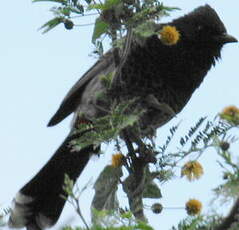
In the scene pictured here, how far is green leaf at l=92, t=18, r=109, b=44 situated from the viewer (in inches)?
132

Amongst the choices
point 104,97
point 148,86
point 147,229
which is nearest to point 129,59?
point 148,86

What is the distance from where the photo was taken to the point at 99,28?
3.39m

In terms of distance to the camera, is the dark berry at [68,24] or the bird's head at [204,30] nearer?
Answer: the dark berry at [68,24]

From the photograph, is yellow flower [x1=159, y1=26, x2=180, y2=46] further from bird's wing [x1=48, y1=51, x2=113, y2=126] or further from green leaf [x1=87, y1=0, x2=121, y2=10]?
bird's wing [x1=48, y1=51, x2=113, y2=126]

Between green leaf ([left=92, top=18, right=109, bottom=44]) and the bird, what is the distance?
121cm

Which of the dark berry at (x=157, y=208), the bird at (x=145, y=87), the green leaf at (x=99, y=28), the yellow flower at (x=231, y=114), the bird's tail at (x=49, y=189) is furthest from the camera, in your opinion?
the bird's tail at (x=49, y=189)

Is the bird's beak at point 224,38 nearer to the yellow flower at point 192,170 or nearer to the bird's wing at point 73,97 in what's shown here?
the bird's wing at point 73,97

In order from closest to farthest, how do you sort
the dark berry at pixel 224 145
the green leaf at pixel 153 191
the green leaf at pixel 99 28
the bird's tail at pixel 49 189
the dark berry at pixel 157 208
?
the dark berry at pixel 224 145
the dark berry at pixel 157 208
the green leaf at pixel 99 28
the green leaf at pixel 153 191
the bird's tail at pixel 49 189

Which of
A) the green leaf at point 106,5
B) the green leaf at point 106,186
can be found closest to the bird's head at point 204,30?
the green leaf at point 106,186

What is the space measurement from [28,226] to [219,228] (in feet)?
10.1

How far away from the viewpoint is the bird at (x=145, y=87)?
486 cm

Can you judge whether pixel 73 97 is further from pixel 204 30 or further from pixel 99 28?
pixel 99 28

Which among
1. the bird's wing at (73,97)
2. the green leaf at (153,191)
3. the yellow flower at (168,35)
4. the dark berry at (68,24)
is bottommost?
the bird's wing at (73,97)

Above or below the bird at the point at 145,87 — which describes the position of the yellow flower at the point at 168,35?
above
